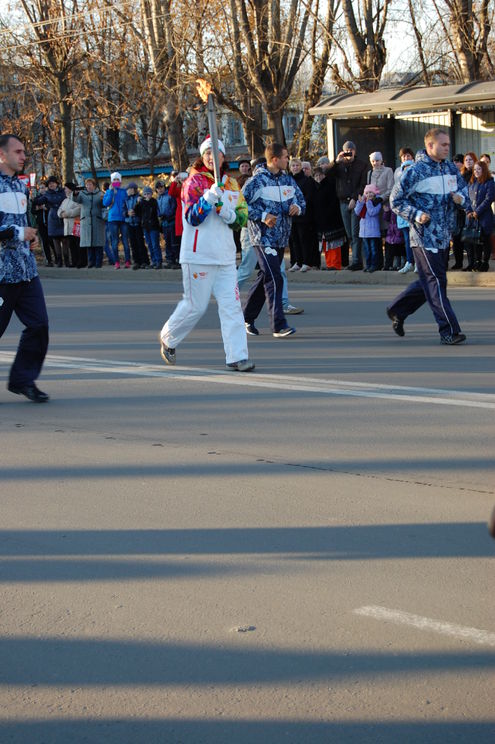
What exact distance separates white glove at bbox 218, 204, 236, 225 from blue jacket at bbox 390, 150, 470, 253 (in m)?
1.89

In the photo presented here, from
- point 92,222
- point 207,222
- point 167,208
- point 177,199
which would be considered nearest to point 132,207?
point 167,208

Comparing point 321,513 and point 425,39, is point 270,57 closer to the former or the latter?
point 425,39

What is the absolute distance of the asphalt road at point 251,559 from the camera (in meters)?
3.64

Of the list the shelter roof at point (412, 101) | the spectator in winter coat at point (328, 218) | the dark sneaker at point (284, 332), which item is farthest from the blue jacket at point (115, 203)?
the dark sneaker at point (284, 332)

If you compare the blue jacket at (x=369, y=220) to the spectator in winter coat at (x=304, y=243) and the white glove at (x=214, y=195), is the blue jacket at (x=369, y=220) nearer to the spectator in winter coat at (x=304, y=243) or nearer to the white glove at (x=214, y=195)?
the spectator in winter coat at (x=304, y=243)

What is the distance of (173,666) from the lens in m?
3.96

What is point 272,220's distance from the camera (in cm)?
1149

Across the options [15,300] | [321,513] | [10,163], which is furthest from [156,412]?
[321,513]

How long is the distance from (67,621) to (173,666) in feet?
2.06

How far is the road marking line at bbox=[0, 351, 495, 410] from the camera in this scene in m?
8.41

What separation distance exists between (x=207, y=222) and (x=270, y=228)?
2140 mm

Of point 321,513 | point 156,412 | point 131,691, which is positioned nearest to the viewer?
point 131,691

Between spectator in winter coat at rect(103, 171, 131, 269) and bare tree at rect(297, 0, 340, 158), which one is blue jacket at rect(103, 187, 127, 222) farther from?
bare tree at rect(297, 0, 340, 158)

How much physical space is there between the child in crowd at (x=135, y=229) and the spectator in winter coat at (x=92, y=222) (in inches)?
35.9
